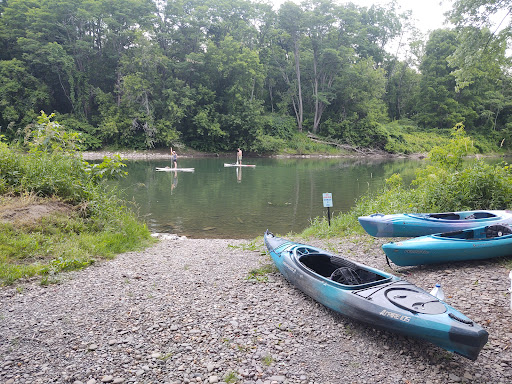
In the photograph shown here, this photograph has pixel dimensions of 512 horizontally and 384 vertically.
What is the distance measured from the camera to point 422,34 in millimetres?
54344

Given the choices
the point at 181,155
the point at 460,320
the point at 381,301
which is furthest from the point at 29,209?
the point at 181,155

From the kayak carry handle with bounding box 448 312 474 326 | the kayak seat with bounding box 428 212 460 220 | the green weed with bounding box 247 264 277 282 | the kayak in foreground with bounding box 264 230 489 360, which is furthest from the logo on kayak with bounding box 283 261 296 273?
the kayak seat with bounding box 428 212 460 220

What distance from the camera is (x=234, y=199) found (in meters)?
15.4

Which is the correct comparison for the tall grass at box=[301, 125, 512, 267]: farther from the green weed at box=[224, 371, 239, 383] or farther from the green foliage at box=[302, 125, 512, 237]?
the green weed at box=[224, 371, 239, 383]

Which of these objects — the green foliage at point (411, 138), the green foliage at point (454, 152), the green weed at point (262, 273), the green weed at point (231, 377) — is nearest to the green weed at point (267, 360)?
the green weed at point (231, 377)

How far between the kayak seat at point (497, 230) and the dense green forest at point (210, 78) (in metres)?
34.9

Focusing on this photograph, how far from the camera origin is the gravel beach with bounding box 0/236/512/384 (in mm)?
3223

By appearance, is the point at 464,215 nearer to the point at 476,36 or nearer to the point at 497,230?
the point at 497,230

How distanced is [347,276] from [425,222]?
2.96 meters

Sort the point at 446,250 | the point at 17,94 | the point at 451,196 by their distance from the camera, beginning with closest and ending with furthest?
the point at 446,250, the point at 451,196, the point at 17,94

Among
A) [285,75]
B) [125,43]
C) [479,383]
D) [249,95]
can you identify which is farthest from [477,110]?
[479,383]

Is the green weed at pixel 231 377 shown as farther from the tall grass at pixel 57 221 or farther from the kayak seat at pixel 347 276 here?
the tall grass at pixel 57 221

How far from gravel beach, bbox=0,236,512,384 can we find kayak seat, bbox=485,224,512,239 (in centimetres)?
56

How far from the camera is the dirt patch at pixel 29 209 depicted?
652cm
